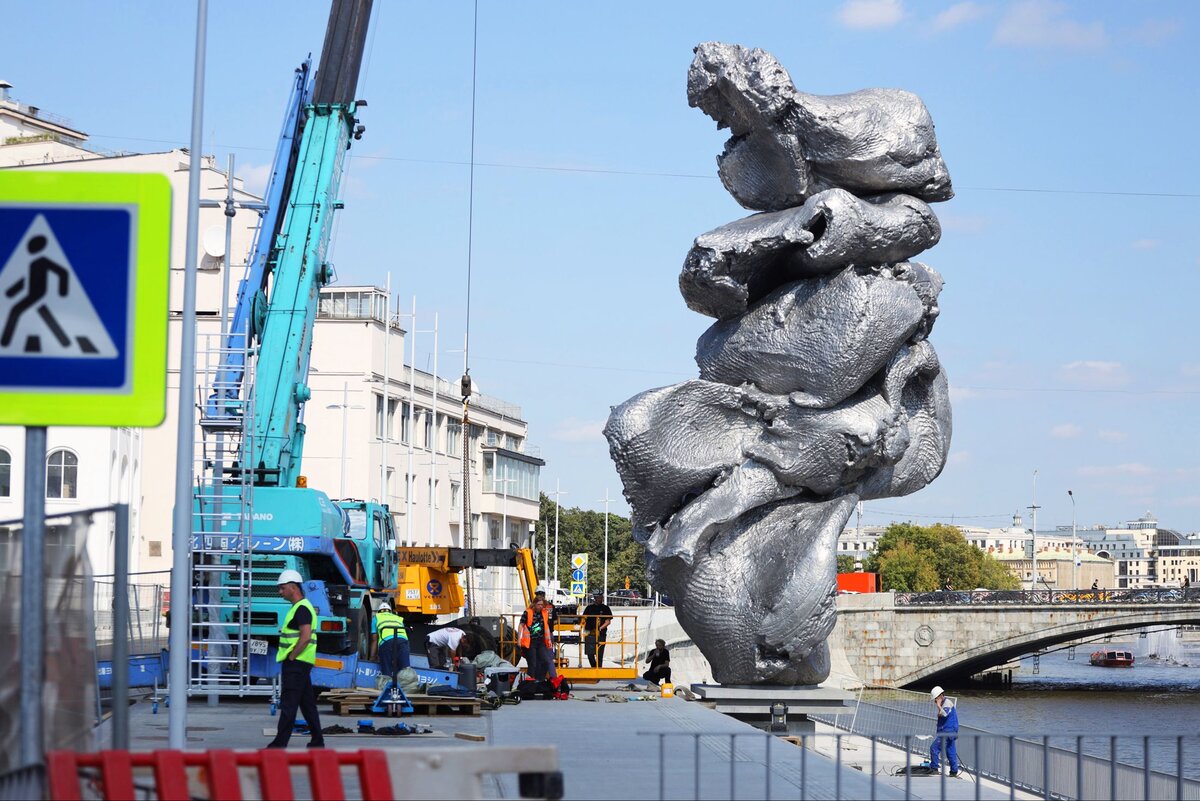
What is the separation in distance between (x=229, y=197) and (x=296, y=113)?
372cm

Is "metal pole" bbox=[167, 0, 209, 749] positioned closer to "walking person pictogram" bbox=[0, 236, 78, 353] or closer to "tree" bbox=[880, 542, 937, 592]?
"walking person pictogram" bbox=[0, 236, 78, 353]

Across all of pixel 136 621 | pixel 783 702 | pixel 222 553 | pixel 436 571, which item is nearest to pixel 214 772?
pixel 783 702

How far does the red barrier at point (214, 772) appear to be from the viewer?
21.9 ft

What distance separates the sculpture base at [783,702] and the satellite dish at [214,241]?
36.4 metres

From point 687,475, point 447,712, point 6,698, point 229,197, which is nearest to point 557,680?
point 447,712

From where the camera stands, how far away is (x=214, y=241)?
5347 centimetres

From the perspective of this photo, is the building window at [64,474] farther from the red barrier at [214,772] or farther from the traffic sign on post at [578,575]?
the red barrier at [214,772]

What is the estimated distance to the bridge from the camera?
5728 cm

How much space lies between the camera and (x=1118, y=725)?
44.9m

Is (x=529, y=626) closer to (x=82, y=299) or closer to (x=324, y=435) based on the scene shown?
(x=82, y=299)

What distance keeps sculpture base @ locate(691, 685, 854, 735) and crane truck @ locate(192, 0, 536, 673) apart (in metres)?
5.27

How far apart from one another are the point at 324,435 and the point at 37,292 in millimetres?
55887

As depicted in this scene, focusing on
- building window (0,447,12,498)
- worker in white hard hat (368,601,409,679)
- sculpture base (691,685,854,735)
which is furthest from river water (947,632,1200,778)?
building window (0,447,12,498)

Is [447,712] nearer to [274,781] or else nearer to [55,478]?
[274,781]
